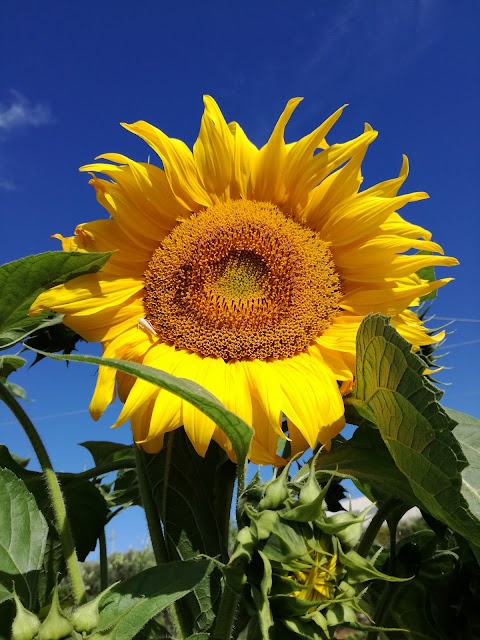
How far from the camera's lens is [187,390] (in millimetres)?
1037

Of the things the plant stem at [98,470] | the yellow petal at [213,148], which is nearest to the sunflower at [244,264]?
the yellow petal at [213,148]

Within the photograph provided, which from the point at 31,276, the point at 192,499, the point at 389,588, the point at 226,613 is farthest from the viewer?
the point at 389,588

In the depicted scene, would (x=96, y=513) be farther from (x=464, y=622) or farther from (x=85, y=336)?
(x=464, y=622)

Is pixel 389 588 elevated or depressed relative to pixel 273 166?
depressed

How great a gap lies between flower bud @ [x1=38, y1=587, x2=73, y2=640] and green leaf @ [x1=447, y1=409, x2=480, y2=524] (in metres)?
0.66

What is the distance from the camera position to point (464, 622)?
162cm

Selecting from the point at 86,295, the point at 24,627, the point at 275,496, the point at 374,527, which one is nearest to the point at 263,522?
the point at 275,496

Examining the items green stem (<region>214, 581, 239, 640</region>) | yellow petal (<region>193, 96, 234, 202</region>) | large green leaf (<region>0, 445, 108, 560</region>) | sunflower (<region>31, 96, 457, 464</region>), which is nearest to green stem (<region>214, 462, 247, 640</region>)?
green stem (<region>214, 581, 239, 640</region>)

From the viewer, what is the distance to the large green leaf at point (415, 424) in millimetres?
1147

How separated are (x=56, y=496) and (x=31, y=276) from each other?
42 cm

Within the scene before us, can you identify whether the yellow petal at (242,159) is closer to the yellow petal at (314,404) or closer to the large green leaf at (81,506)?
the yellow petal at (314,404)

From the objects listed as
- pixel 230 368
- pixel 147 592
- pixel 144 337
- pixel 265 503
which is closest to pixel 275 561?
pixel 265 503

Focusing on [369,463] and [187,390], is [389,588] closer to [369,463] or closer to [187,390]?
[369,463]

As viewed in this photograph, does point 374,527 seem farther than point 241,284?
No
